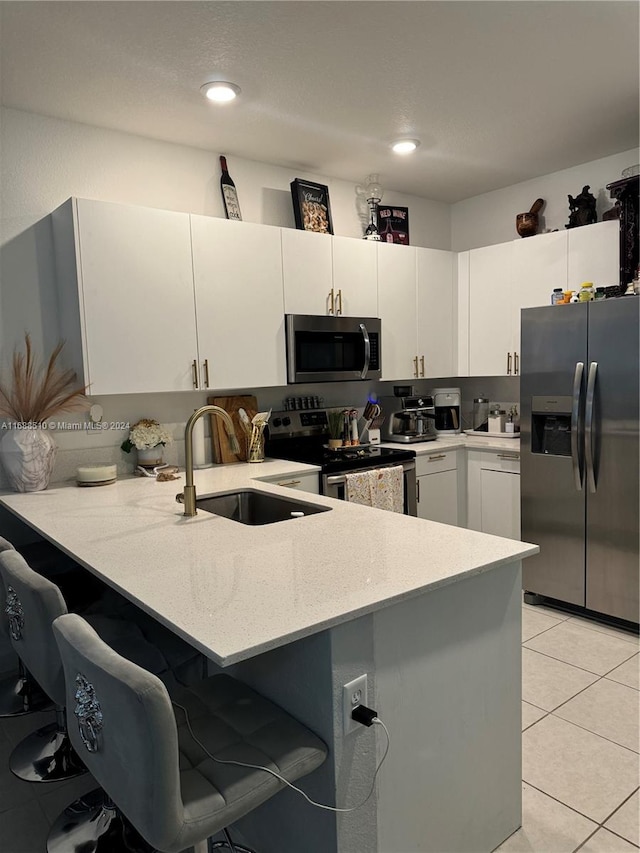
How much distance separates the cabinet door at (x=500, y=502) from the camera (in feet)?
13.2

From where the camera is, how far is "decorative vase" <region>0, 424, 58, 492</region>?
115 inches

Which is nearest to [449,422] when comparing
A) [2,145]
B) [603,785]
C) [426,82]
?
[426,82]

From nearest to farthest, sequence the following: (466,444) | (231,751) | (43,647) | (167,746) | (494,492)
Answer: (167,746), (231,751), (43,647), (494,492), (466,444)

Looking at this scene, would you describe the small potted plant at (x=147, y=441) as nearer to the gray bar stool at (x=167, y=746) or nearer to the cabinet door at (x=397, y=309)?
the cabinet door at (x=397, y=309)

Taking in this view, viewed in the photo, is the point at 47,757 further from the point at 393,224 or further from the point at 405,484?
the point at 393,224

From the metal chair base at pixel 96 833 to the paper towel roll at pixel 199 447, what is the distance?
6.00ft

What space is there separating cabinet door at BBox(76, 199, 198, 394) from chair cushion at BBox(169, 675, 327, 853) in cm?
179

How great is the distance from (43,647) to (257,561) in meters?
0.64

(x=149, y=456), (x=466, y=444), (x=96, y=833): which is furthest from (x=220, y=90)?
(x=96, y=833)

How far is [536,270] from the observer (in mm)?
4094

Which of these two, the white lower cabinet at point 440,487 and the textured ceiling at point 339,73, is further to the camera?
the white lower cabinet at point 440,487

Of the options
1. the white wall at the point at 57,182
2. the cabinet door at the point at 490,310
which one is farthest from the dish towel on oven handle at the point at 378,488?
the white wall at the point at 57,182

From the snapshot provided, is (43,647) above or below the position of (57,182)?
below

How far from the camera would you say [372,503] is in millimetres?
3645
